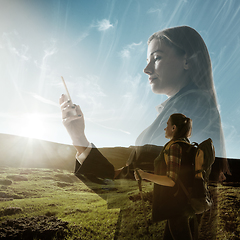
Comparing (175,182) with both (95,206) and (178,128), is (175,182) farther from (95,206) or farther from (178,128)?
(95,206)

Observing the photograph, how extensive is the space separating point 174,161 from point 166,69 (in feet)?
4.24

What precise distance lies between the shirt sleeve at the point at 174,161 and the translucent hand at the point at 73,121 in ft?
2.97

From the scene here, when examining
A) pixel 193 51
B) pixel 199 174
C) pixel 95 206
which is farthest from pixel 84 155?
pixel 193 51

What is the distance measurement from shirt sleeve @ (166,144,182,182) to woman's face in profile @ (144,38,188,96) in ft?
3.51

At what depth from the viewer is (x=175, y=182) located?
108 cm

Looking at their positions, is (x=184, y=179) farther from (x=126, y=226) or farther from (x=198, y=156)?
(x=126, y=226)

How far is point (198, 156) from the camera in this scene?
3.72 feet

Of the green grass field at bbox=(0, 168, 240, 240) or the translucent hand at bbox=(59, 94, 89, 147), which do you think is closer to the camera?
the translucent hand at bbox=(59, 94, 89, 147)

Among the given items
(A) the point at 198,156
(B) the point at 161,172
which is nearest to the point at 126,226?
(B) the point at 161,172

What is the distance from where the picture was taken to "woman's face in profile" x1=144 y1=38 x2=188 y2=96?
6.21 ft

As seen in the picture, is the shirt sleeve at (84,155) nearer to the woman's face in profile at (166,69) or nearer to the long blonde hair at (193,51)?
the woman's face in profile at (166,69)

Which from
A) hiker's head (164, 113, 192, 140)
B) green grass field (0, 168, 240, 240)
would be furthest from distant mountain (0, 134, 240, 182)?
hiker's head (164, 113, 192, 140)

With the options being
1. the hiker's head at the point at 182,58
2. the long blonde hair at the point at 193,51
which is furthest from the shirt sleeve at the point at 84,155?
the long blonde hair at the point at 193,51

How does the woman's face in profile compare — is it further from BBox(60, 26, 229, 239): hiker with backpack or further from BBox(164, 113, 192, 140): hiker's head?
BBox(164, 113, 192, 140): hiker's head
